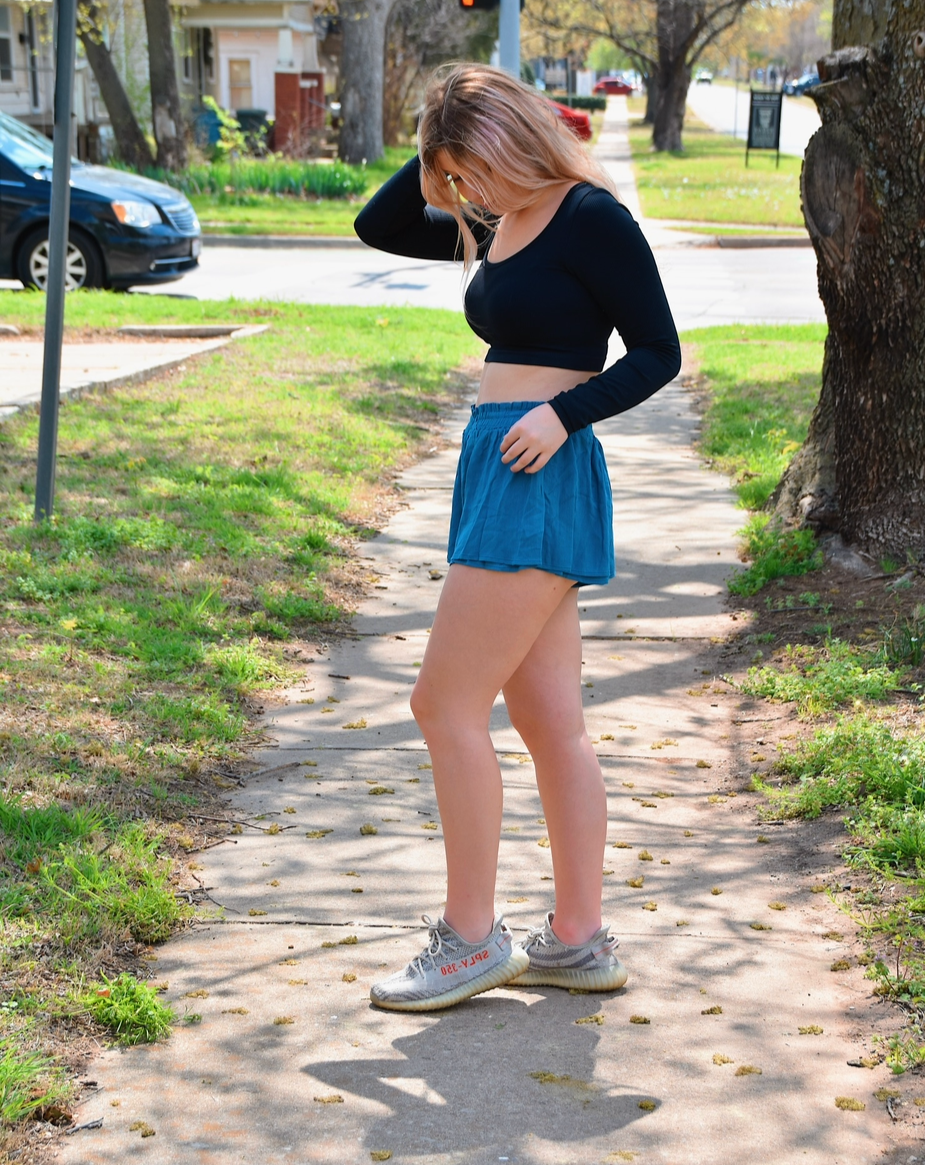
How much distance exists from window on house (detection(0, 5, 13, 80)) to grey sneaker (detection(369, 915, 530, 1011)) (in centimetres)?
3089

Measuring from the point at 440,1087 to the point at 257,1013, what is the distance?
47 centimetres

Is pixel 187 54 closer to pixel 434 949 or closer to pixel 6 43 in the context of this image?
pixel 6 43

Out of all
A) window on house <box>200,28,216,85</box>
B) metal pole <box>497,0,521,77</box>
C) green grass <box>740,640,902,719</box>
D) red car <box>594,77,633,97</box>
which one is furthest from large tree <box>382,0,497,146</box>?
red car <box>594,77,633,97</box>

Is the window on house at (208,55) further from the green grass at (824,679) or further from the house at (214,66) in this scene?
the green grass at (824,679)

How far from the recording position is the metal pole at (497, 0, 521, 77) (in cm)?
1346

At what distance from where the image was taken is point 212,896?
133 inches

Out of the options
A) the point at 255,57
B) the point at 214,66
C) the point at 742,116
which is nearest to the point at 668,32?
the point at 255,57

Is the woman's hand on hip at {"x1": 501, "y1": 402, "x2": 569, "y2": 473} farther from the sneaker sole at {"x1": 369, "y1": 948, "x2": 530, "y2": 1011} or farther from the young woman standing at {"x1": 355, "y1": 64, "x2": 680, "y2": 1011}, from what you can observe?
the sneaker sole at {"x1": 369, "y1": 948, "x2": 530, "y2": 1011}

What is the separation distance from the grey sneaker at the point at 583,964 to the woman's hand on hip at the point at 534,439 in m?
1.05

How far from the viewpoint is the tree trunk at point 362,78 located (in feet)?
94.9

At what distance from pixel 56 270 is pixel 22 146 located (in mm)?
8838

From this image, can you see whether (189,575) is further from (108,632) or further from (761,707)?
(761,707)

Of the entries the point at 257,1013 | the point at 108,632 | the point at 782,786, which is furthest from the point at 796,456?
the point at 257,1013

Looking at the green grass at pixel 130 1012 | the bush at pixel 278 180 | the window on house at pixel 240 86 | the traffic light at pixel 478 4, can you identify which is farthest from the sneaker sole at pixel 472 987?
the window on house at pixel 240 86
